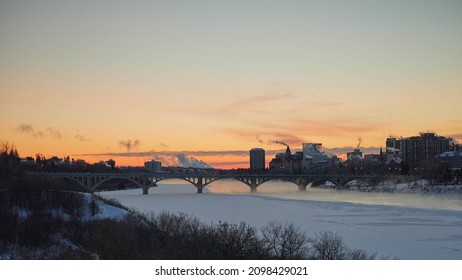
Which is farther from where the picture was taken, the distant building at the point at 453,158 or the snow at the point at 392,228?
the distant building at the point at 453,158

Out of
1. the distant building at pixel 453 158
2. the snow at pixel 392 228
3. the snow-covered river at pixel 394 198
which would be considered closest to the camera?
the snow at pixel 392 228

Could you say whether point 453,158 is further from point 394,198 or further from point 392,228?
point 392,228

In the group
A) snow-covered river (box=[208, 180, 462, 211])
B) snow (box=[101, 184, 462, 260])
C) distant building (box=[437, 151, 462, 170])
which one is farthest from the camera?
distant building (box=[437, 151, 462, 170])

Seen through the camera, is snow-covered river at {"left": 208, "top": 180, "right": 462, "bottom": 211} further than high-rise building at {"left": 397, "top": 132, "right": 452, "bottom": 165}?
No

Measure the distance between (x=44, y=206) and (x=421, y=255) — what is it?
1642 centimetres

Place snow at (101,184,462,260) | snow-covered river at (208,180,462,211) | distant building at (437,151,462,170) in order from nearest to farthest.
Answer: snow at (101,184,462,260) < snow-covered river at (208,180,462,211) < distant building at (437,151,462,170)

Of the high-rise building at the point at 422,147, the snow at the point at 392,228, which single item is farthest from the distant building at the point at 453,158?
the snow at the point at 392,228

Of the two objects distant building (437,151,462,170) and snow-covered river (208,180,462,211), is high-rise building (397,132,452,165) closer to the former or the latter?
distant building (437,151,462,170)

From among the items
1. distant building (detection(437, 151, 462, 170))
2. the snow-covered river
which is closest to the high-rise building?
distant building (detection(437, 151, 462, 170))

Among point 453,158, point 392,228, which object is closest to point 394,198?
point 392,228

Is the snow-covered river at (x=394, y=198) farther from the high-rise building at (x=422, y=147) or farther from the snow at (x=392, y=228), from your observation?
the high-rise building at (x=422, y=147)

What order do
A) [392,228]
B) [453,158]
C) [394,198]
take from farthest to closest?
[453,158]
[394,198]
[392,228]

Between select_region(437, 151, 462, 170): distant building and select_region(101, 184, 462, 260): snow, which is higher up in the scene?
select_region(437, 151, 462, 170): distant building
